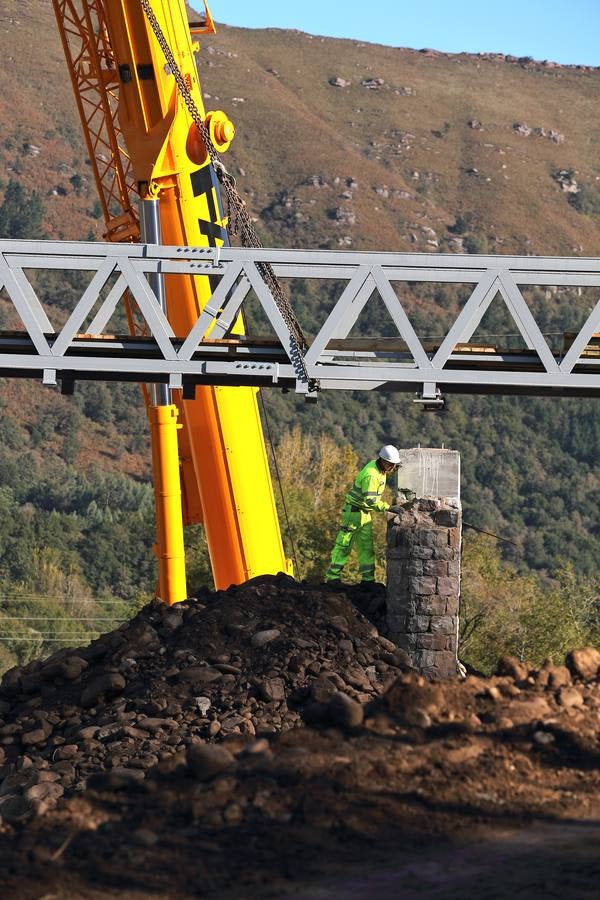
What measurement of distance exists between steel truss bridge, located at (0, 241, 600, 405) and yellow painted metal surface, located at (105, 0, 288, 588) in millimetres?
2363

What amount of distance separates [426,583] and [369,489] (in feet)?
5.80

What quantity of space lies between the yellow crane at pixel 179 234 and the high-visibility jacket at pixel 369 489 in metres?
0.90

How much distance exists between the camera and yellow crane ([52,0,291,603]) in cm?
1546

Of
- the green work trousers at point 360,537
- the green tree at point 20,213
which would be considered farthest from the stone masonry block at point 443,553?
the green tree at point 20,213

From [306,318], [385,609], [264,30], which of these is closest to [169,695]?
[385,609]

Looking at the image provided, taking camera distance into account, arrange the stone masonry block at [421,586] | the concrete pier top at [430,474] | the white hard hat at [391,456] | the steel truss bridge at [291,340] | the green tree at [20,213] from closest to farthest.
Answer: the steel truss bridge at [291,340], the stone masonry block at [421,586], the concrete pier top at [430,474], the white hard hat at [391,456], the green tree at [20,213]

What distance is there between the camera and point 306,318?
271 ft

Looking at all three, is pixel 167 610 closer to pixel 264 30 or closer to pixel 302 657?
pixel 302 657

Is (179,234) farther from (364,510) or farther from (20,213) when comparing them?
(20,213)

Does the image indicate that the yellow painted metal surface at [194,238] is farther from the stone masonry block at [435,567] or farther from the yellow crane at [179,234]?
the stone masonry block at [435,567]

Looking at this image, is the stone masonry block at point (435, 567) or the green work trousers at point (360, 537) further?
the green work trousers at point (360, 537)

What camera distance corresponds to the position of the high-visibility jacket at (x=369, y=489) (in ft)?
51.7

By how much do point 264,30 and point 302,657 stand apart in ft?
417

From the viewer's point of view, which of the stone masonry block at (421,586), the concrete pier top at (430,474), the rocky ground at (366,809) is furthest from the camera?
the concrete pier top at (430,474)
